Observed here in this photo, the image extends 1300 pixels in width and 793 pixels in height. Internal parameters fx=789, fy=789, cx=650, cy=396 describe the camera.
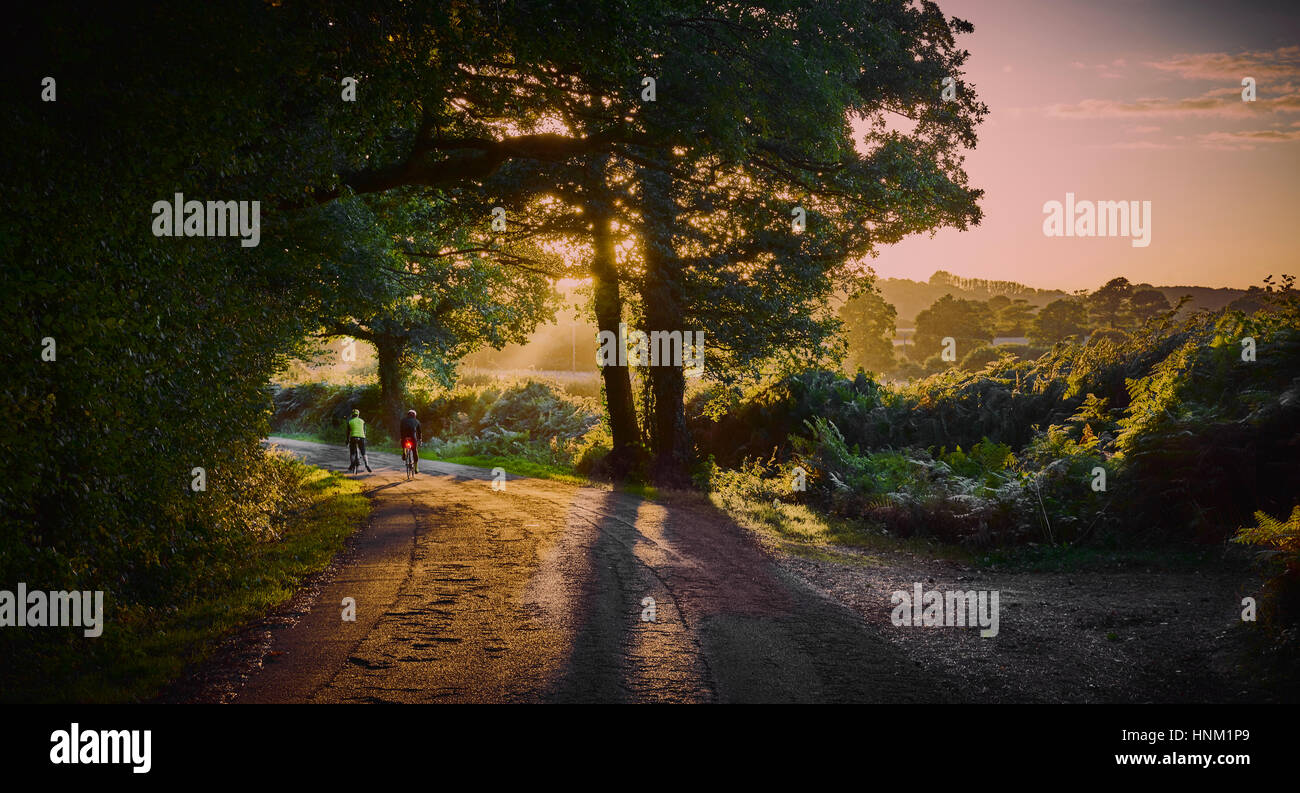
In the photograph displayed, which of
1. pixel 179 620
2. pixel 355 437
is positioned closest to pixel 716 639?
pixel 179 620

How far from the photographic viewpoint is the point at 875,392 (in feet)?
77.7

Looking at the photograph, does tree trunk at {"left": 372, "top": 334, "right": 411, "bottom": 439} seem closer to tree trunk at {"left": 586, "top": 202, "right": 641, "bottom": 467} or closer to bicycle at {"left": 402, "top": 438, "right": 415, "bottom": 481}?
bicycle at {"left": 402, "top": 438, "right": 415, "bottom": 481}

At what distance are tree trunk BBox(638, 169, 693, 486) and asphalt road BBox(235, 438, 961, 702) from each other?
26.4 feet

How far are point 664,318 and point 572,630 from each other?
14.1 meters

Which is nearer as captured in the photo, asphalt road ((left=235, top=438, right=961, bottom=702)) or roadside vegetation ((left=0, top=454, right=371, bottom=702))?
asphalt road ((left=235, top=438, right=961, bottom=702))

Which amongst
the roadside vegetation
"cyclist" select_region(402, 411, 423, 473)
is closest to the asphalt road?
the roadside vegetation

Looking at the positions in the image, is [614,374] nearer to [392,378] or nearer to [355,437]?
[355,437]

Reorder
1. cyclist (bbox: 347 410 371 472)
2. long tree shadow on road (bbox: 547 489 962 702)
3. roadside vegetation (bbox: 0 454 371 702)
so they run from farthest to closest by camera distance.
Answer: cyclist (bbox: 347 410 371 472) → roadside vegetation (bbox: 0 454 371 702) → long tree shadow on road (bbox: 547 489 962 702)

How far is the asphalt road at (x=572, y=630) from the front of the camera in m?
5.83

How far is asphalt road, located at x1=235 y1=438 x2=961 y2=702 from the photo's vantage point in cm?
583

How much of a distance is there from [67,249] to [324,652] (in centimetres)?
404

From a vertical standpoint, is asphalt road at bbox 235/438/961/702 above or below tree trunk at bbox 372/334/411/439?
below

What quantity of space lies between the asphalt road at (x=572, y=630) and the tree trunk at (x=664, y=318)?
804 cm
